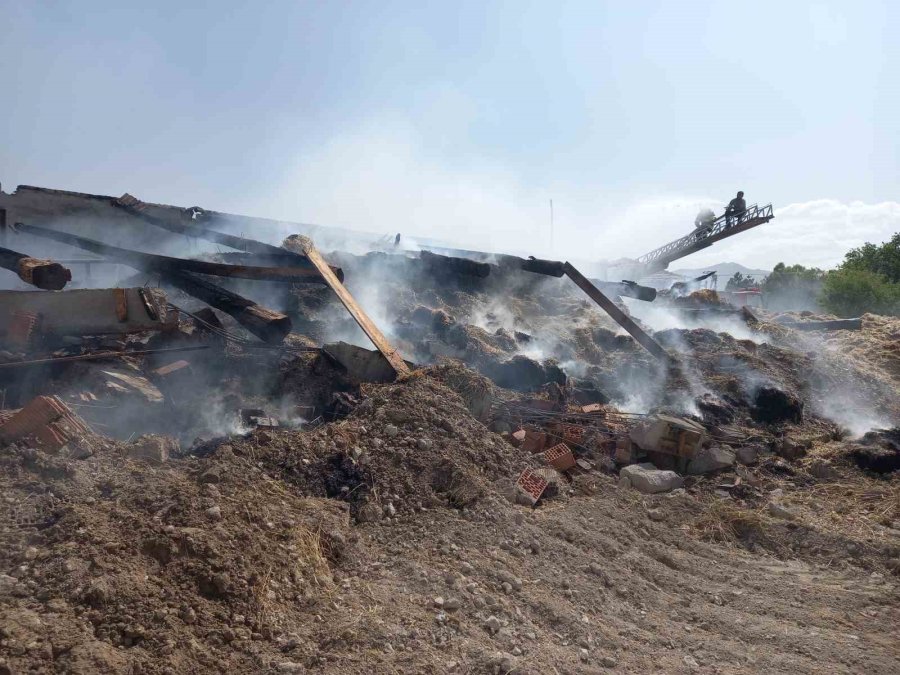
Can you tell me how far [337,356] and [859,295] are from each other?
31550 mm

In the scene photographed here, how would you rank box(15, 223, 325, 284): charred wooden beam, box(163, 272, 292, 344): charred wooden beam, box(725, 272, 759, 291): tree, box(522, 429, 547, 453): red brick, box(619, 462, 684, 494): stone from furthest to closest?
box(725, 272, 759, 291): tree → box(15, 223, 325, 284): charred wooden beam → box(163, 272, 292, 344): charred wooden beam → box(522, 429, 547, 453): red brick → box(619, 462, 684, 494): stone

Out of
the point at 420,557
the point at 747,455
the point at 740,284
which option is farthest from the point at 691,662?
the point at 740,284

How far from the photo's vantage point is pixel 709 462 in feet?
25.2

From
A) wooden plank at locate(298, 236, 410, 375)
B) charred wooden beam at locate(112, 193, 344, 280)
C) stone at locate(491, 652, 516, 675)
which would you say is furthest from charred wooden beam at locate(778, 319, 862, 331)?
stone at locate(491, 652, 516, 675)

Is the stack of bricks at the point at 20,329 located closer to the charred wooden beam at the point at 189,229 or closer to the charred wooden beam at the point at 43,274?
the charred wooden beam at the point at 43,274

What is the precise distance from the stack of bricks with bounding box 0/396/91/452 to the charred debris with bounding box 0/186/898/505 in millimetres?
16

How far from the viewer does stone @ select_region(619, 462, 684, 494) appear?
6910mm

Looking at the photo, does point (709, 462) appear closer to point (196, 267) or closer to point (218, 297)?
point (218, 297)

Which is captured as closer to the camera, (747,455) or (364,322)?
(747,455)

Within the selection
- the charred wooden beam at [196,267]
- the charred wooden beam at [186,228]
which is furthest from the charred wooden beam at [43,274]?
the charred wooden beam at [186,228]

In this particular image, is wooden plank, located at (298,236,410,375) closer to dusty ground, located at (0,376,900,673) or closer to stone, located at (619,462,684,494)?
dusty ground, located at (0,376,900,673)

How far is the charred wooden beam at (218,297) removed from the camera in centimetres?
918

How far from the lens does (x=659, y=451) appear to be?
25.3 ft

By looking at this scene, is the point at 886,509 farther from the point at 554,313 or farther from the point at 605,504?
the point at 554,313
